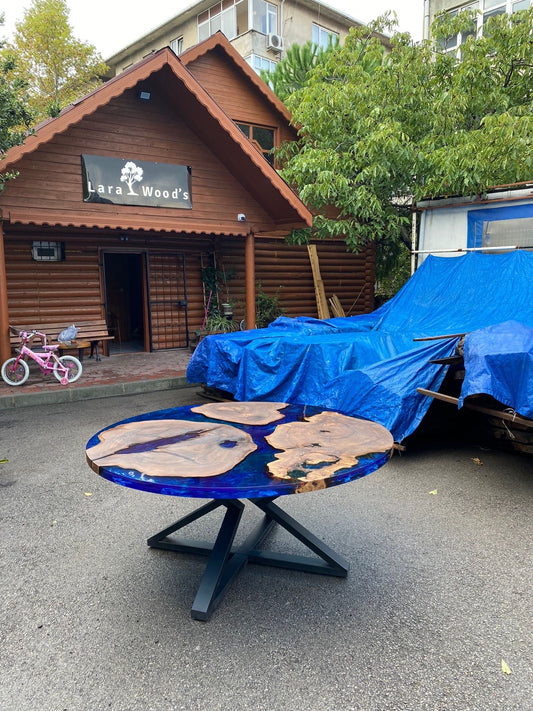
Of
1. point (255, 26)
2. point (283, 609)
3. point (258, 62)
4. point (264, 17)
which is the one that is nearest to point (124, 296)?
point (283, 609)

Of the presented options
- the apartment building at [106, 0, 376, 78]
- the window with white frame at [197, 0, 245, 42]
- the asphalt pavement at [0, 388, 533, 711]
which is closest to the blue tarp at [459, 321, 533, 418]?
the asphalt pavement at [0, 388, 533, 711]

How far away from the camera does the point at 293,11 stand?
2772 centimetres

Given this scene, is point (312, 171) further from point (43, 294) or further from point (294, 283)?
point (43, 294)

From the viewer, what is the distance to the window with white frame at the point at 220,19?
26.6 meters

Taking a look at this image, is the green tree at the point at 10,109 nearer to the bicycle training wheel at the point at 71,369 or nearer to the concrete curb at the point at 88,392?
the bicycle training wheel at the point at 71,369

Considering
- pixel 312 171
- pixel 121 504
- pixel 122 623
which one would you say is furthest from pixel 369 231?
pixel 122 623

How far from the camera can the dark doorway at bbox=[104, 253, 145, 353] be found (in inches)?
595

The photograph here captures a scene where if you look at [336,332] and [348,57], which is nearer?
[336,332]

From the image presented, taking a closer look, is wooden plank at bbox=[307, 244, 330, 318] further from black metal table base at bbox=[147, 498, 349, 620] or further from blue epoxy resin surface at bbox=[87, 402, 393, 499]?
black metal table base at bbox=[147, 498, 349, 620]

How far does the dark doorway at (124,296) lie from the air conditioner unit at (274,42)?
1675cm

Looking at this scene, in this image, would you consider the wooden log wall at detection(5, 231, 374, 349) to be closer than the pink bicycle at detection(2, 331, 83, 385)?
No

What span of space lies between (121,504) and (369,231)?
33.2 ft

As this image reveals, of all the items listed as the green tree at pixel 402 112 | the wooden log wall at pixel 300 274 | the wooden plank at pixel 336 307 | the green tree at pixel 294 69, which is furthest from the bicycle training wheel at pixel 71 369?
the green tree at pixel 294 69

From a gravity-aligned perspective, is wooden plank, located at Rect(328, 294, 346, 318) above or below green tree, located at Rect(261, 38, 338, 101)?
below
